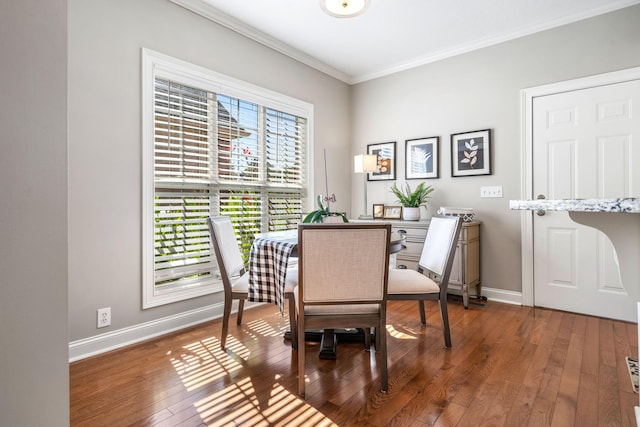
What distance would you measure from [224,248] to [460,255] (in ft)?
7.19

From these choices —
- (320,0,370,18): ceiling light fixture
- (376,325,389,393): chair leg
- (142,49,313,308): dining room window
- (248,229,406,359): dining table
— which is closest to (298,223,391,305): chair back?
(376,325,389,393): chair leg

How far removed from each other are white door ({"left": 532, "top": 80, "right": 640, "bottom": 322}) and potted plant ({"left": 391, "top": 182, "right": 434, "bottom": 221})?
1054mm

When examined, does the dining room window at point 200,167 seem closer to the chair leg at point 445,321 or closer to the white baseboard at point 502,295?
the chair leg at point 445,321

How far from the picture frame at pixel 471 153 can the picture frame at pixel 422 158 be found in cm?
20

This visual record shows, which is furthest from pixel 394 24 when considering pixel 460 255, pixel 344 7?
pixel 460 255

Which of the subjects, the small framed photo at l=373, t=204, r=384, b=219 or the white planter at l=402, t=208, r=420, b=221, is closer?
the white planter at l=402, t=208, r=420, b=221

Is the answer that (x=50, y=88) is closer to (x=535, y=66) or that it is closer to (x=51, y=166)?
(x=51, y=166)

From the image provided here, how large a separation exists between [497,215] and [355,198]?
1740 mm

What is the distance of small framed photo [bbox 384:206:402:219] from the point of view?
377 centimetres

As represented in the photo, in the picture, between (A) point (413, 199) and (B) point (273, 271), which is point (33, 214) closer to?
(B) point (273, 271)

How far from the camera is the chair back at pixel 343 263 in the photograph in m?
1.68

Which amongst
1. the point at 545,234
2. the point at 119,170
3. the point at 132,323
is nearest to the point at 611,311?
the point at 545,234

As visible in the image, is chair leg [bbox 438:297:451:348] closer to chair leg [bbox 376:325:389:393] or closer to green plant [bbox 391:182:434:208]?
chair leg [bbox 376:325:389:393]

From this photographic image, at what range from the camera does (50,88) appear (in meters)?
0.87
